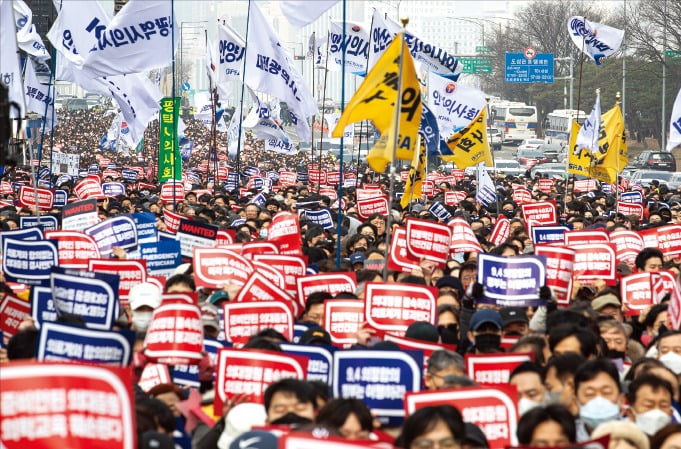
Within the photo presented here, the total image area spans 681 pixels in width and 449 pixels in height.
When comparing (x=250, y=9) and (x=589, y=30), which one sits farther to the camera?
(x=589, y=30)

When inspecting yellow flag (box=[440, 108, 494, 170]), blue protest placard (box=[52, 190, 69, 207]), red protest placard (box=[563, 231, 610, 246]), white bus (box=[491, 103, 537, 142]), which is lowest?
red protest placard (box=[563, 231, 610, 246])

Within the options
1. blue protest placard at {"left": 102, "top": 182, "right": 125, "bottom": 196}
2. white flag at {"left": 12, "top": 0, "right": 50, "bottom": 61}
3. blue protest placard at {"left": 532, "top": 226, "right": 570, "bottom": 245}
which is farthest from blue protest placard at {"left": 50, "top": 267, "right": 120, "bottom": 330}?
white flag at {"left": 12, "top": 0, "right": 50, "bottom": 61}

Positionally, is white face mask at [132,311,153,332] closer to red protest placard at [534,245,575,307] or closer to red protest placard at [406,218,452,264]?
red protest placard at [534,245,575,307]

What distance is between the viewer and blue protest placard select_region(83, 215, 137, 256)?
47.1ft

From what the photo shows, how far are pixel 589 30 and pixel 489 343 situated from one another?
21.3 meters

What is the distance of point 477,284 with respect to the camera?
11195 mm

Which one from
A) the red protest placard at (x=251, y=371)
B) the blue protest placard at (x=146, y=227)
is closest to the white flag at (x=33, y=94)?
the blue protest placard at (x=146, y=227)

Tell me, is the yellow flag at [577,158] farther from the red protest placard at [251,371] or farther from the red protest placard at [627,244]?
the red protest placard at [251,371]

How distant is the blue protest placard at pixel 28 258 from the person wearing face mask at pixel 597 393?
6269mm

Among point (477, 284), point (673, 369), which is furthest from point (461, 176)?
point (673, 369)

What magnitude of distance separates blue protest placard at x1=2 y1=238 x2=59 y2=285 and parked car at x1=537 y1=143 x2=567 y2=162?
168 feet

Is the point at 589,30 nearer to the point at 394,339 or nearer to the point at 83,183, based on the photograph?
the point at 83,183

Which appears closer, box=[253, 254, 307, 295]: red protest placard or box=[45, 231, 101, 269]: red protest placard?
box=[253, 254, 307, 295]: red protest placard

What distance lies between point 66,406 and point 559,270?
7227 mm
